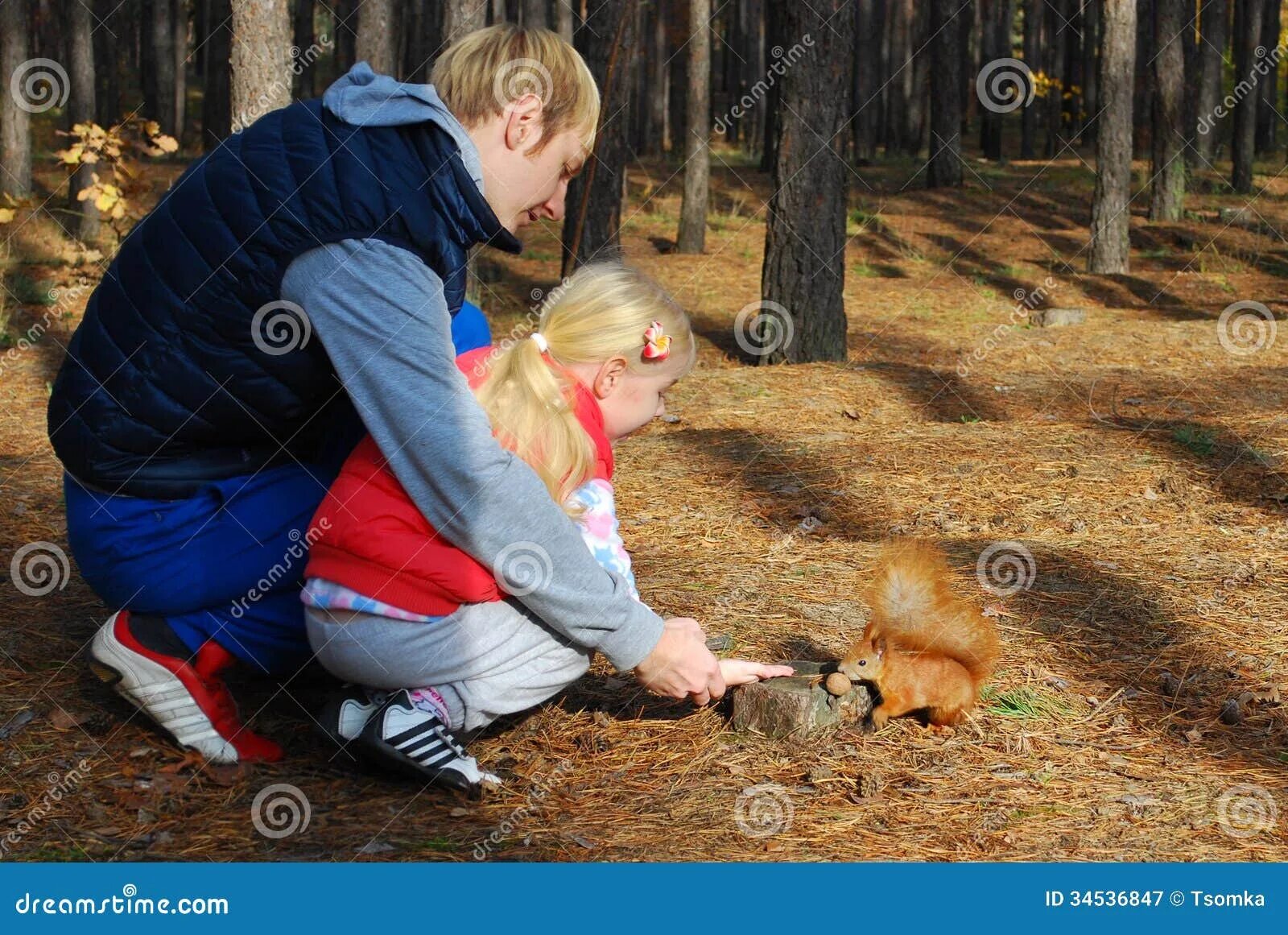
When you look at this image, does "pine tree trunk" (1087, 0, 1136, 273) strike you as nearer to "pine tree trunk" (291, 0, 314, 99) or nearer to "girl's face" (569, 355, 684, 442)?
"girl's face" (569, 355, 684, 442)

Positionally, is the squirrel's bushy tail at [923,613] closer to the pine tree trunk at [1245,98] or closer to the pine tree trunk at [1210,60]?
the pine tree trunk at [1245,98]

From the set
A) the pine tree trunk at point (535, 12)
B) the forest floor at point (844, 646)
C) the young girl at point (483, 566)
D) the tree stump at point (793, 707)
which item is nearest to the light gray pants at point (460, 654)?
the young girl at point (483, 566)

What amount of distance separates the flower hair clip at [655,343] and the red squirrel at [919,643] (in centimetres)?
70

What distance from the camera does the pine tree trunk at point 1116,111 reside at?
12.1 m

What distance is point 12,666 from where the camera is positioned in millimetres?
3117

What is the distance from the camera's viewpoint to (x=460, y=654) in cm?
250

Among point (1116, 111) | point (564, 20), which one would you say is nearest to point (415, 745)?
point (1116, 111)

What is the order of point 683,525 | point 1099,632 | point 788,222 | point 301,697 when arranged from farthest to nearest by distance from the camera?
point 788,222 < point 683,525 < point 1099,632 < point 301,697

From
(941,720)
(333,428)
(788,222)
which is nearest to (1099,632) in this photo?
(941,720)

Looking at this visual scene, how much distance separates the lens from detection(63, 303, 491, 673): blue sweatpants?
2.65m

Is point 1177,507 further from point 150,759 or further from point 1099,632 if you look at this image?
point 150,759

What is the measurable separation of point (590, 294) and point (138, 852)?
1.39 m
